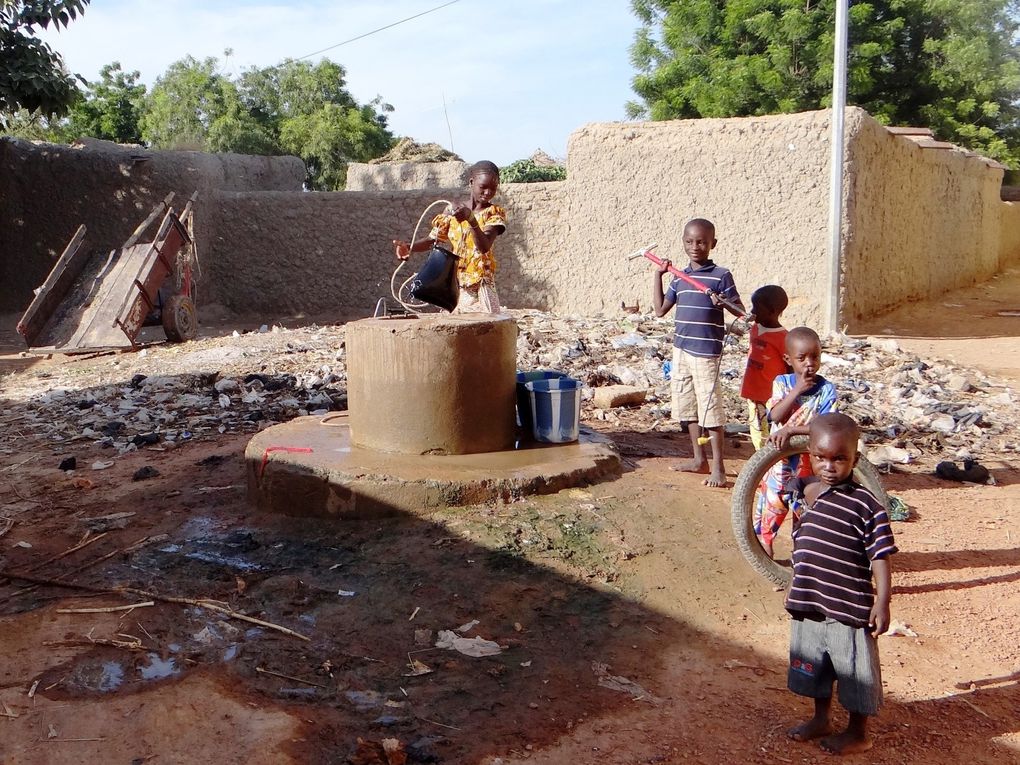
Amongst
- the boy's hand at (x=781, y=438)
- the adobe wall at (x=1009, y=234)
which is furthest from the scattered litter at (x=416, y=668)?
the adobe wall at (x=1009, y=234)

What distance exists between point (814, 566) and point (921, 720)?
2.08ft

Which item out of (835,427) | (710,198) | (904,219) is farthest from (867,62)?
(835,427)

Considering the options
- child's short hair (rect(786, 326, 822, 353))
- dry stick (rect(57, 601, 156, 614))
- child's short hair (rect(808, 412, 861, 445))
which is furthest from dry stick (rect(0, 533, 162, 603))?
child's short hair (rect(786, 326, 822, 353))

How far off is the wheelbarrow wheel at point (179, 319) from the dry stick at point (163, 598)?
6.21 meters

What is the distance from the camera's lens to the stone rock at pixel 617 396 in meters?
6.59

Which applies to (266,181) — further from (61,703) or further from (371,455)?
(61,703)

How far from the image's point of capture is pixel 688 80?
19797 millimetres

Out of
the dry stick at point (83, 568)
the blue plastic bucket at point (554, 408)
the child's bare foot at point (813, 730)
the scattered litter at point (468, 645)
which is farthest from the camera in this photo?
the blue plastic bucket at point (554, 408)

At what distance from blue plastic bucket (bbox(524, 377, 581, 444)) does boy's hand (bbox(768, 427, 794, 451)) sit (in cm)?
Result: 141

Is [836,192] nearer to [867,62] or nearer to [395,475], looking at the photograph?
[395,475]

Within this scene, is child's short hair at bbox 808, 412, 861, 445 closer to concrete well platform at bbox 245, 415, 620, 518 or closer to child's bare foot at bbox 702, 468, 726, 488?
concrete well platform at bbox 245, 415, 620, 518

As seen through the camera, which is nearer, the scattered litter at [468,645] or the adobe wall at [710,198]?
the scattered litter at [468,645]

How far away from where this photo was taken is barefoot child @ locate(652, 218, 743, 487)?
4.43m

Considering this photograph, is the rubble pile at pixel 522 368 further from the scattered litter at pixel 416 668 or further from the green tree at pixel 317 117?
the green tree at pixel 317 117
